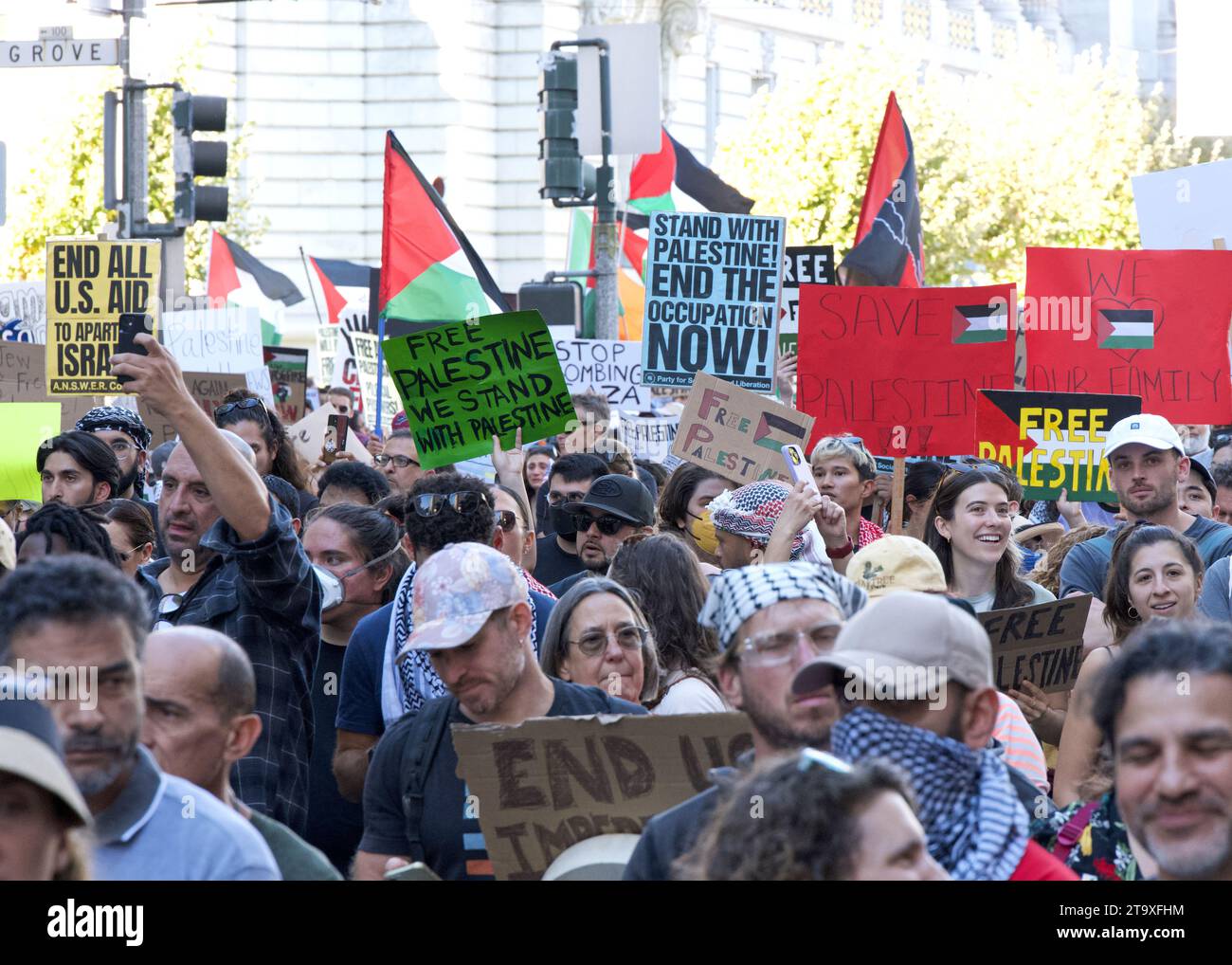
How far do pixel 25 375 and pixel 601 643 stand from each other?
8.27 meters

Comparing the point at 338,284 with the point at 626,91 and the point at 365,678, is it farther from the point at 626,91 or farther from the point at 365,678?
the point at 365,678

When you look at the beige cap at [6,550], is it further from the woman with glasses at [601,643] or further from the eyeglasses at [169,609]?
the woman with glasses at [601,643]

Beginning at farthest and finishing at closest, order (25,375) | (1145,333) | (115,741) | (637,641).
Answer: (25,375) < (1145,333) < (637,641) < (115,741)

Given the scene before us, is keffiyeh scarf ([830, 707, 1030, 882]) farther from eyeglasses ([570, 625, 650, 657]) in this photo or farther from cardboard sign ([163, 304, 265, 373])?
cardboard sign ([163, 304, 265, 373])

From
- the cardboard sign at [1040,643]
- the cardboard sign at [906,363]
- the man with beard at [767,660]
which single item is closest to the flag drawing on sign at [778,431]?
the cardboard sign at [906,363]

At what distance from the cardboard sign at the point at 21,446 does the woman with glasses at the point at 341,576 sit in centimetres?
244

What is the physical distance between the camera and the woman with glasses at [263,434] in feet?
25.7

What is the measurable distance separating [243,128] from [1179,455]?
23.9 metres

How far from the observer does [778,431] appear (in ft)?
27.7

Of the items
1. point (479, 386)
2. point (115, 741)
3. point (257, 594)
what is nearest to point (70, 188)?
point (479, 386)

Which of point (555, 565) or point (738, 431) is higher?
point (738, 431)

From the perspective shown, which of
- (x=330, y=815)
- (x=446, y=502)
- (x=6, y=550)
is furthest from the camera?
(x=446, y=502)
